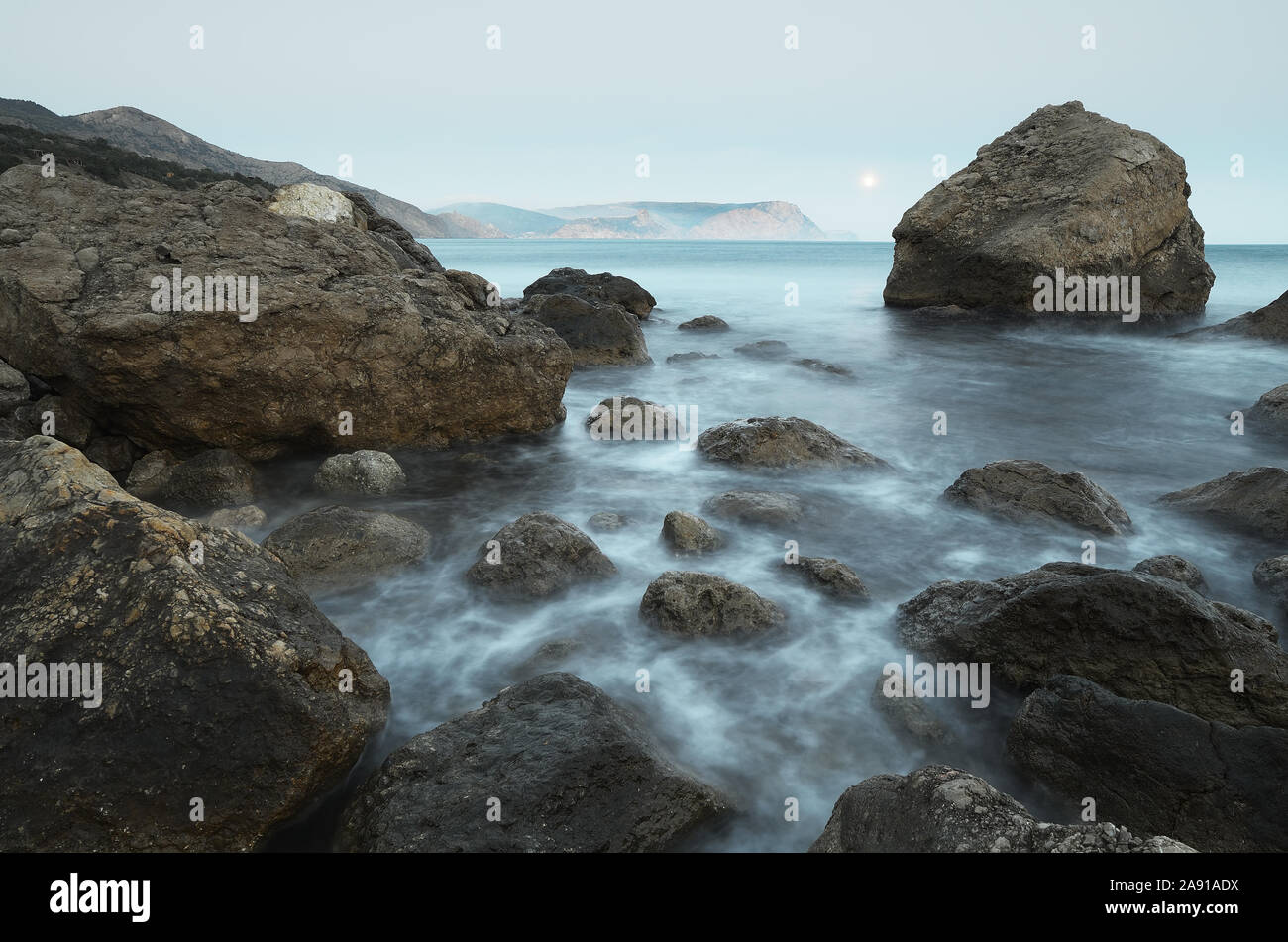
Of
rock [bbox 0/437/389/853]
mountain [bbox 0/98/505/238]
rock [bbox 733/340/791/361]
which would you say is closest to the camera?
rock [bbox 0/437/389/853]

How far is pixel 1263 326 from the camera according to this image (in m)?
17.6

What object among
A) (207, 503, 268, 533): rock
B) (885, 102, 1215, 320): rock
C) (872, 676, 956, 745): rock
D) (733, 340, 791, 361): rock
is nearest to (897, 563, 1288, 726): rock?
(872, 676, 956, 745): rock

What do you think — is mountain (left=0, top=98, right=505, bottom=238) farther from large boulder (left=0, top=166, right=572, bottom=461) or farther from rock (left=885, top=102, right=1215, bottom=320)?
large boulder (left=0, top=166, right=572, bottom=461)

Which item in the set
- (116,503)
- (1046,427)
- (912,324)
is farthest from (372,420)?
(912,324)

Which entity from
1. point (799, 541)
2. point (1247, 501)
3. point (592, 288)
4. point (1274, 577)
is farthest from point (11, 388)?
point (592, 288)

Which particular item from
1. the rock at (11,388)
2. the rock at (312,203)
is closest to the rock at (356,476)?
the rock at (11,388)

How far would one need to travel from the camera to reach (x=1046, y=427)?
11320 mm

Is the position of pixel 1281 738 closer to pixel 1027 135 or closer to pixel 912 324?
pixel 912 324

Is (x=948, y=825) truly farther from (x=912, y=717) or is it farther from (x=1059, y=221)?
(x=1059, y=221)

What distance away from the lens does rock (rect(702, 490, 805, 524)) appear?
23.3 feet

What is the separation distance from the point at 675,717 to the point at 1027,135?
23.4 metres

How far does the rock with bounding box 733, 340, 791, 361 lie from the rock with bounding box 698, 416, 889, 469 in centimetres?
790

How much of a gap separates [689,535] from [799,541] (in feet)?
3.37

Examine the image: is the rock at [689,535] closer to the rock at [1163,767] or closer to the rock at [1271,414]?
the rock at [1163,767]
